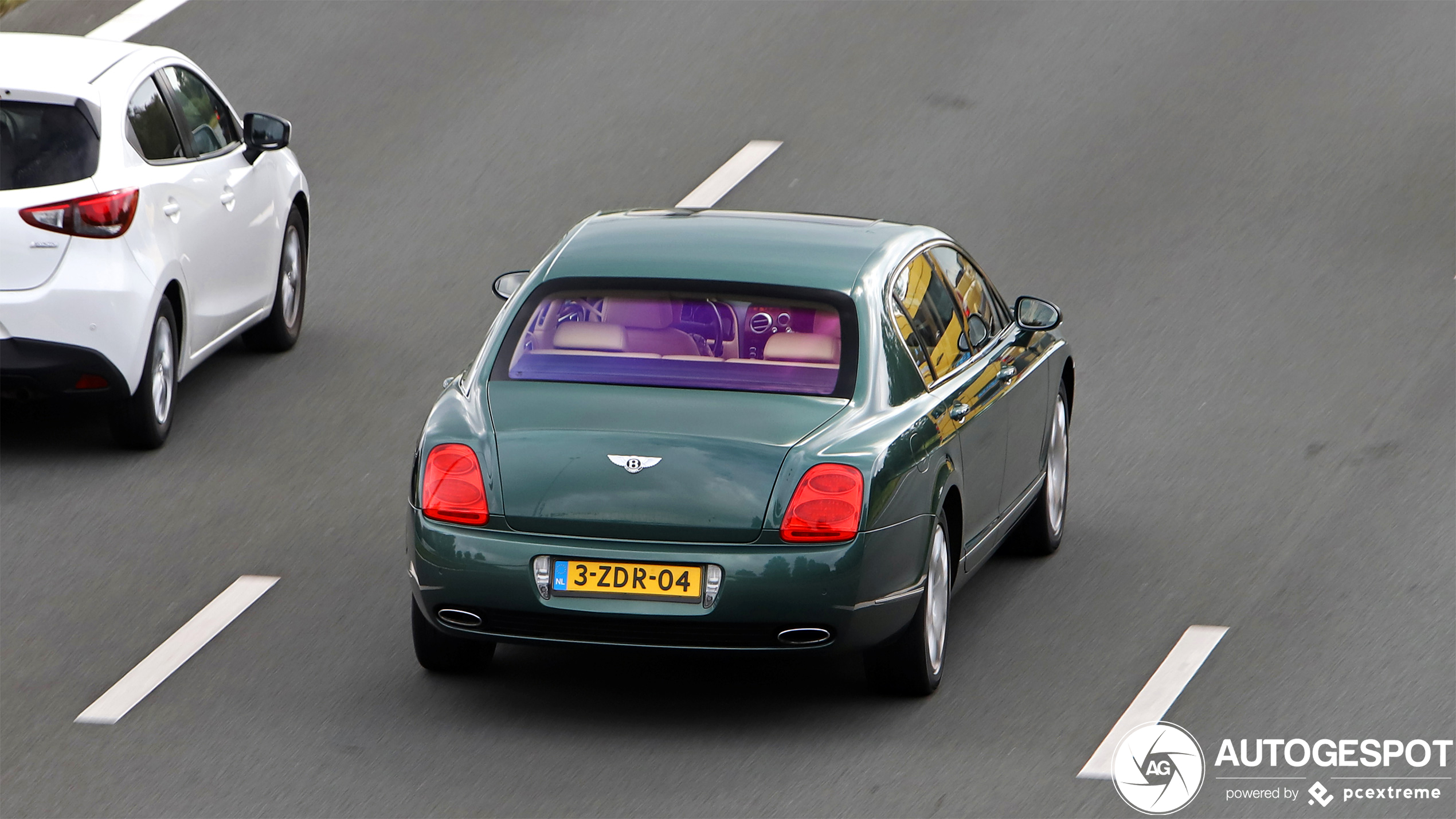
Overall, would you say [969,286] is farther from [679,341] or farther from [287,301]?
[287,301]

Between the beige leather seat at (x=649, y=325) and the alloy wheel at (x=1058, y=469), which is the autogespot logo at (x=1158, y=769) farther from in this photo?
the alloy wheel at (x=1058, y=469)

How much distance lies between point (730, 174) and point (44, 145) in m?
6.46

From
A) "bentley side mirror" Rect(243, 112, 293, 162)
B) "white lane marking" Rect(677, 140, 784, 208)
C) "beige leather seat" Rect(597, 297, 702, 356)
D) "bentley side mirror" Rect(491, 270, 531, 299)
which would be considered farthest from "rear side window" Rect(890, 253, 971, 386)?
"white lane marking" Rect(677, 140, 784, 208)

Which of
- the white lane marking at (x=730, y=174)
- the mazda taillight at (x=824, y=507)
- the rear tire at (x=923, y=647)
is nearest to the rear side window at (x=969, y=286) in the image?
the rear tire at (x=923, y=647)

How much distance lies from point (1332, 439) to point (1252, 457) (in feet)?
1.69

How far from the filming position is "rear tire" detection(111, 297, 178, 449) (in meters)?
10.8

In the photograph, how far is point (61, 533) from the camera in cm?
966

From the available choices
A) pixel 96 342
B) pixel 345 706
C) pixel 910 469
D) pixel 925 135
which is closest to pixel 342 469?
pixel 96 342

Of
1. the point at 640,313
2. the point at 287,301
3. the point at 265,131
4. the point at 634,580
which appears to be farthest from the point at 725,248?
the point at 287,301

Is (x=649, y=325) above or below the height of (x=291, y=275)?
above

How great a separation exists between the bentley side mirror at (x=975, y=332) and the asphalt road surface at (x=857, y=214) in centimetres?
99

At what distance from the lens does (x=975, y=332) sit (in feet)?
29.1

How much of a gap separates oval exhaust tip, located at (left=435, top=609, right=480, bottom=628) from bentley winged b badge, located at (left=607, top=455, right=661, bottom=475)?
635mm

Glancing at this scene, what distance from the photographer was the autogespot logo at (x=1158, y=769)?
22.6 ft
